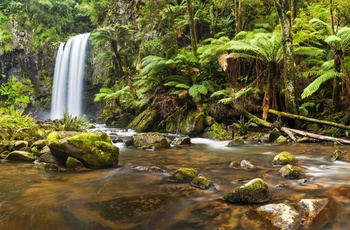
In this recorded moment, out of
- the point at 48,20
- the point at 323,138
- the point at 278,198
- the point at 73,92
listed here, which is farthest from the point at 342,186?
the point at 48,20

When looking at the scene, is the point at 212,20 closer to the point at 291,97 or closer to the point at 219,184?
the point at 291,97

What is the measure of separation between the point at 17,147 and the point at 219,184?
478 centimetres

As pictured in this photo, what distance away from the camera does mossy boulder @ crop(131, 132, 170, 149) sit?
24.6 feet

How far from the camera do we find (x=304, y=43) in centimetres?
933

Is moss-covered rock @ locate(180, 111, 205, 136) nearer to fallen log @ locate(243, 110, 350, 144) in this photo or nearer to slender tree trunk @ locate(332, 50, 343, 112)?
fallen log @ locate(243, 110, 350, 144)

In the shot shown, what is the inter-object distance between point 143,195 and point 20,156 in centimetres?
353

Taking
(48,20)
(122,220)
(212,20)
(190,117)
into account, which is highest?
(48,20)

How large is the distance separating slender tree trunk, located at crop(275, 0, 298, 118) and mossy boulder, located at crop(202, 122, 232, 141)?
1969 millimetres

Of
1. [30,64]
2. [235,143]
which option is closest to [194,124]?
[235,143]

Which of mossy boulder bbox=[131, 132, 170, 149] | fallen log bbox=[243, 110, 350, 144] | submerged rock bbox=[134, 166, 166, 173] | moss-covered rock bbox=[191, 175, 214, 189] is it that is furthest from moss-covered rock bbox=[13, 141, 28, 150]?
fallen log bbox=[243, 110, 350, 144]

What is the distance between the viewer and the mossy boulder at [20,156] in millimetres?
5844

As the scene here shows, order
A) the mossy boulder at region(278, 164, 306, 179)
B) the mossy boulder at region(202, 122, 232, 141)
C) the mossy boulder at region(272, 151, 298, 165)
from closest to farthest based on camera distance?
the mossy boulder at region(278, 164, 306, 179) → the mossy boulder at region(272, 151, 298, 165) → the mossy boulder at region(202, 122, 232, 141)

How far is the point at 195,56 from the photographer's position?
1059 centimetres

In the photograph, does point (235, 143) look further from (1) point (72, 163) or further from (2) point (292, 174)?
(1) point (72, 163)
